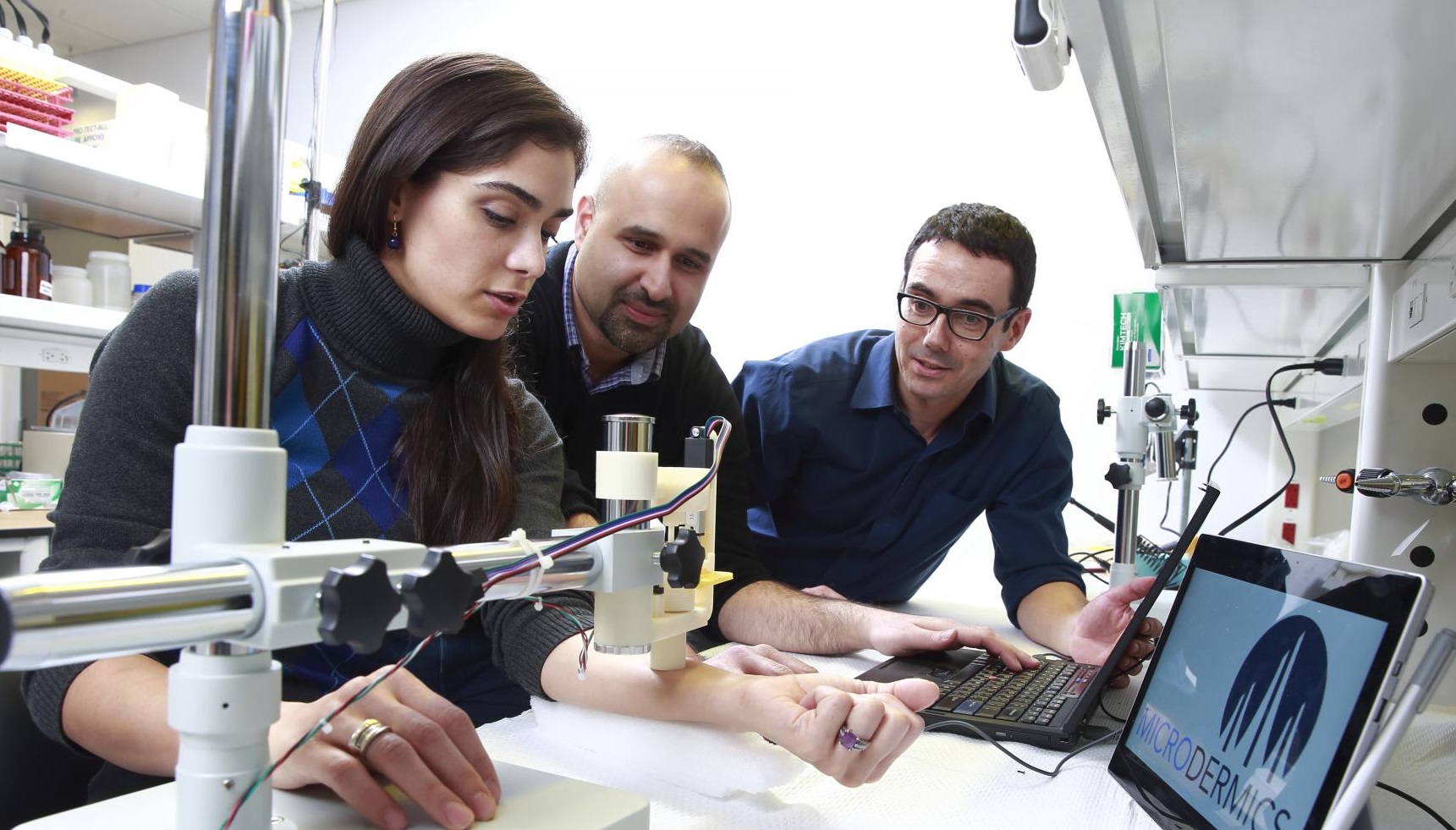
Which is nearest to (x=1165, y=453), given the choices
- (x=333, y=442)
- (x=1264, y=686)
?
(x=1264, y=686)

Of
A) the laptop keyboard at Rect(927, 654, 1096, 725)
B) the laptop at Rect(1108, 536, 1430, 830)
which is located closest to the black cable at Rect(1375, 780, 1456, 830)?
the laptop at Rect(1108, 536, 1430, 830)

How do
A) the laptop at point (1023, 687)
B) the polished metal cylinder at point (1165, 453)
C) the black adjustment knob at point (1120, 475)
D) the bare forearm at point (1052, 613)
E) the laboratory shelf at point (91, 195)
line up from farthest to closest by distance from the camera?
the laboratory shelf at point (91, 195) < the polished metal cylinder at point (1165, 453) < the black adjustment knob at point (1120, 475) < the bare forearm at point (1052, 613) < the laptop at point (1023, 687)

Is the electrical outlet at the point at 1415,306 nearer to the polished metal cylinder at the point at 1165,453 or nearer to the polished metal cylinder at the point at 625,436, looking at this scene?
the polished metal cylinder at the point at 1165,453

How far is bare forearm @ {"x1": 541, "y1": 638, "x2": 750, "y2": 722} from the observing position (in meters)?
0.73

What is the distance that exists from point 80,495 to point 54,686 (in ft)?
0.50

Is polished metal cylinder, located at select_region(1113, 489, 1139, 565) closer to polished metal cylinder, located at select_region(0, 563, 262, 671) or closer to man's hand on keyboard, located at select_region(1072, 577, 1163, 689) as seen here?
man's hand on keyboard, located at select_region(1072, 577, 1163, 689)

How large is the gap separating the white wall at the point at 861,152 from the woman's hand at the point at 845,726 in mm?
2300

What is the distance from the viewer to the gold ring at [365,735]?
53 centimetres

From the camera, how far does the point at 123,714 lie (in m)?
0.68

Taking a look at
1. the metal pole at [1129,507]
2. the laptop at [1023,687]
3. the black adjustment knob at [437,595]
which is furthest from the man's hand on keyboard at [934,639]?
the black adjustment knob at [437,595]

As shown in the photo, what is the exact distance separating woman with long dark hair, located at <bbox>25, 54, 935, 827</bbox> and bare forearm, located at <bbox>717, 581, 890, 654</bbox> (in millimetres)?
330

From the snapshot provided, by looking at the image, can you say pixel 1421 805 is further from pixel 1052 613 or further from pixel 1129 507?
pixel 1129 507

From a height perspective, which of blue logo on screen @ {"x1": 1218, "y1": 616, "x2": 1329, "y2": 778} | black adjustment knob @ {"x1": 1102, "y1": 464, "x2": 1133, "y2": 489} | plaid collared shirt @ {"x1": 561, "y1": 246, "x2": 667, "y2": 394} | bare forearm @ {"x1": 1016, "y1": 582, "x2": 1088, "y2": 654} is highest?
plaid collared shirt @ {"x1": 561, "y1": 246, "x2": 667, "y2": 394}

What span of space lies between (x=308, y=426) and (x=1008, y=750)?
73 cm
